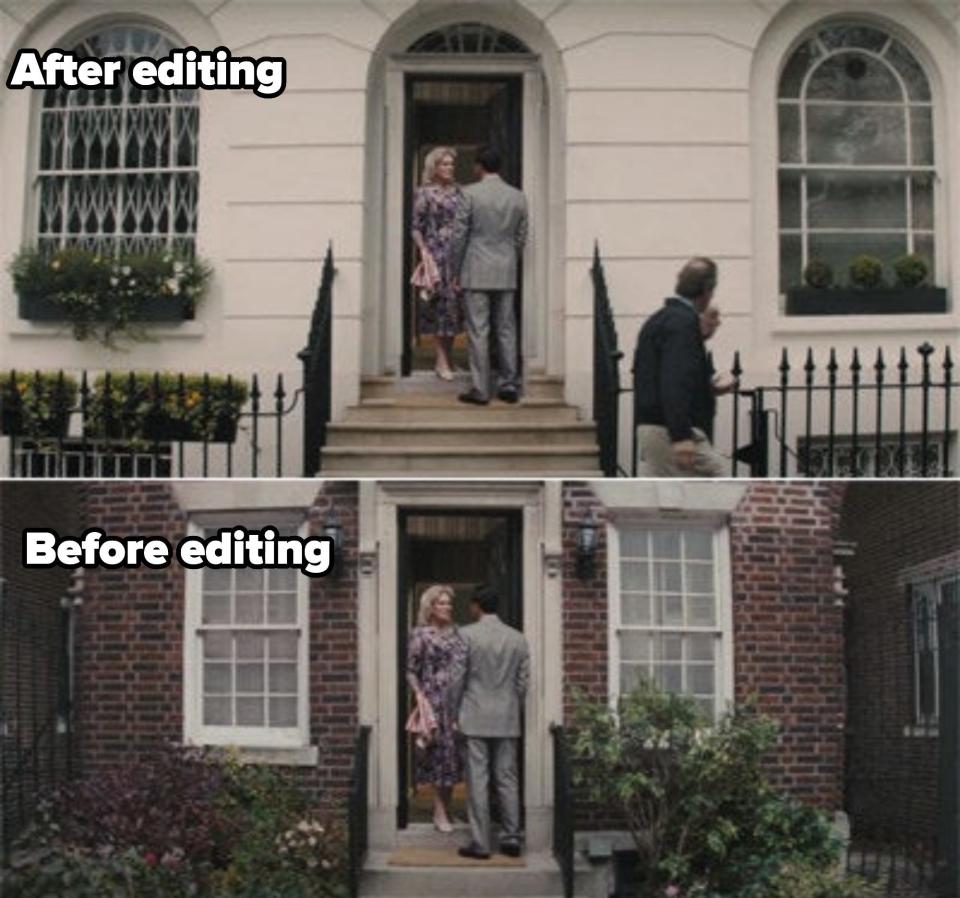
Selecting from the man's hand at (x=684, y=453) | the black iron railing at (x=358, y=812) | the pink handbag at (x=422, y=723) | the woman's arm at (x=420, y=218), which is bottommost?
the black iron railing at (x=358, y=812)

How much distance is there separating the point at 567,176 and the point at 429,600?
204 centimetres

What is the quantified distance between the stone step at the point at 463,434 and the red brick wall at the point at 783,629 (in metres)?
0.72

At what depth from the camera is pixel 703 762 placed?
555 centimetres

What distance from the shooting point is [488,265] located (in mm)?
6762

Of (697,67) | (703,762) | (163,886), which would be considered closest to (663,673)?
(703,762)

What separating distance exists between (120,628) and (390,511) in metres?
0.92

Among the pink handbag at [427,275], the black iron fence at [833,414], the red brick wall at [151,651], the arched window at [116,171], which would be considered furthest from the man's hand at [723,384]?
the arched window at [116,171]

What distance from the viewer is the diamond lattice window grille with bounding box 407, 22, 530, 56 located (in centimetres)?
742

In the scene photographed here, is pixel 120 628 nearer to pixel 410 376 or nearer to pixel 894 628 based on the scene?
pixel 410 376

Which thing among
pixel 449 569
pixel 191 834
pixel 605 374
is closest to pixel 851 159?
pixel 605 374

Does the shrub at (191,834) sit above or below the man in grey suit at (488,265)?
below

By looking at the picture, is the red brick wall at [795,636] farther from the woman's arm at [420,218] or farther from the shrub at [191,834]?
the woman's arm at [420,218]

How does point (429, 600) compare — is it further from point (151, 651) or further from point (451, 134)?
point (451, 134)

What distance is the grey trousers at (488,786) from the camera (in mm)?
5668
